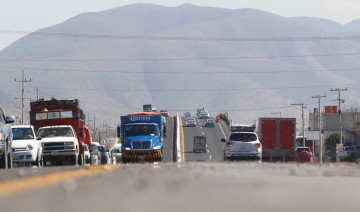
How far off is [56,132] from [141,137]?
450 inches

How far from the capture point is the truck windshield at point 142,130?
2136 inches

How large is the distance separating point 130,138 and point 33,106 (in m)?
6.93

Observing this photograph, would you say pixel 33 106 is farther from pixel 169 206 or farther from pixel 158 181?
pixel 169 206

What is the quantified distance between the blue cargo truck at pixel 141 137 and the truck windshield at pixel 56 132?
33.8 feet

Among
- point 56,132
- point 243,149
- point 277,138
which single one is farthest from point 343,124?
point 56,132

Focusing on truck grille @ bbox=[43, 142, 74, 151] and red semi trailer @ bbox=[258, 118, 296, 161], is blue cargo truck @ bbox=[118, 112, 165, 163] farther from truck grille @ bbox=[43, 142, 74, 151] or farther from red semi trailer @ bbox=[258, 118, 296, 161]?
truck grille @ bbox=[43, 142, 74, 151]

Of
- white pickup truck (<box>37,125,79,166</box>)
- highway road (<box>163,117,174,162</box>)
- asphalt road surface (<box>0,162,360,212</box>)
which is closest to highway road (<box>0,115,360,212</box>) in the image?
asphalt road surface (<box>0,162,360,212</box>)

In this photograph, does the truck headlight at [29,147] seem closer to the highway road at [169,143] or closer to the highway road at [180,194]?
the highway road at [180,194]

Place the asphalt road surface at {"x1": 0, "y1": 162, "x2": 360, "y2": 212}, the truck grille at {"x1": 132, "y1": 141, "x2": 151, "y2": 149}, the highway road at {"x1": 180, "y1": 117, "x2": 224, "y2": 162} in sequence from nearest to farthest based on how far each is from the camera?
1. the asphalt road surface at {"x1": 0, "y1": 162, "x2": 360, "y2": 212}
2. the truck grille at {"x1": 132, "y1": 141, "x2": 151, "y2": 149}
3. the highway road at {"x1": 180, "y1": 117, "x2": 224, "y2": 162}

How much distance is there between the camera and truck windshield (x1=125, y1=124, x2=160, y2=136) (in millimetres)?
54250

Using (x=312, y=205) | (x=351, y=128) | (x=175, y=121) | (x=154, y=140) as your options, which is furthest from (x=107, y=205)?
(x=351, y=128)

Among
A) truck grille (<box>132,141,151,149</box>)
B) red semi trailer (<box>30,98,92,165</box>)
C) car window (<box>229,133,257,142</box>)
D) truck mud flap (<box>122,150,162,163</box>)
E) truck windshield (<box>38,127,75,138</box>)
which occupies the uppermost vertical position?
red semi trailer (<box>30,98,92,165</box>)

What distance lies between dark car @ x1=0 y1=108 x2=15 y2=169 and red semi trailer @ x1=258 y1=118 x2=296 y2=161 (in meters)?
28.6

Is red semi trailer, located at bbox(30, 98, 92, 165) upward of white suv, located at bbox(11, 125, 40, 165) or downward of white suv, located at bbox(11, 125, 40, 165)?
upward
